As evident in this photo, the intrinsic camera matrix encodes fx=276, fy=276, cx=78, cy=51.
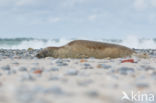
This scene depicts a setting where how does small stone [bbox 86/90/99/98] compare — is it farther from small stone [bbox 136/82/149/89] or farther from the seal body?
the seal body

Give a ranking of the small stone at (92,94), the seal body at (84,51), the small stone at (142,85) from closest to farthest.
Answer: the small stone at (92,94) < the small stone at (142,85) < the seal body at (84,51)

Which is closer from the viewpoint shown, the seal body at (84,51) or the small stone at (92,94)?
the small stone at (92,94)

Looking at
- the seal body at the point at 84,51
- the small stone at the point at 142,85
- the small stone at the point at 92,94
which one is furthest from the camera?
the seal body at the point at 84,51

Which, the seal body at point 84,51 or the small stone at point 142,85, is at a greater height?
the seal body at point 84,51

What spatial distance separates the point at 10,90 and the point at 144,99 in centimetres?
101

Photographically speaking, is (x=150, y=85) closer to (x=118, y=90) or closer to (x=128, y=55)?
(x=118, y=90)

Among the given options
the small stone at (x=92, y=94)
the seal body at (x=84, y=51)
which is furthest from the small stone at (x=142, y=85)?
the seal body at (x=84, y=51)

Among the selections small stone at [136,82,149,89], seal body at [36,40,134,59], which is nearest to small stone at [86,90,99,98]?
small stone at [136,82,149,89]

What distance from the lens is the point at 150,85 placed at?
242 centimetres

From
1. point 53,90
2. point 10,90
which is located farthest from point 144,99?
point 10,90

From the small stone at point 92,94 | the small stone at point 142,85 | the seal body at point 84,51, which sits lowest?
the small stone at point 142,85

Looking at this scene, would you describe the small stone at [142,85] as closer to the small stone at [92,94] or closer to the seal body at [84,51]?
the small stone at [92,94]

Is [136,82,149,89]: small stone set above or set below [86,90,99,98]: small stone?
below

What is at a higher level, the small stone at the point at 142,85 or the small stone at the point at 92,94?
the small stone at the point at 92,94
